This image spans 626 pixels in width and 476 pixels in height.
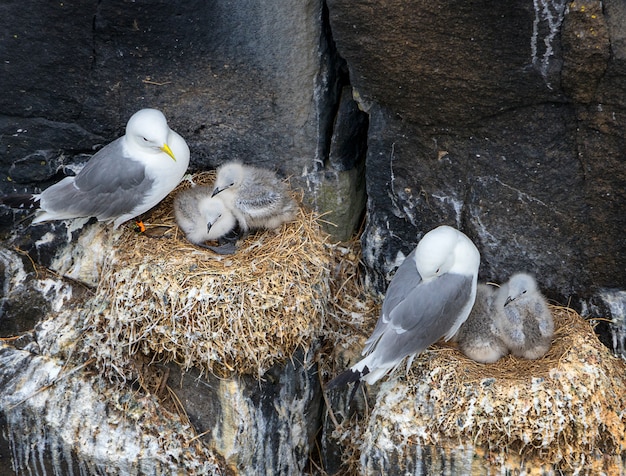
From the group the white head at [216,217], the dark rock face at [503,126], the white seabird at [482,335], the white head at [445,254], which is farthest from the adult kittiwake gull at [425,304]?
the white head at [216,217]

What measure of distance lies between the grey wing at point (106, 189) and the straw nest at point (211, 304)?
0.84ft

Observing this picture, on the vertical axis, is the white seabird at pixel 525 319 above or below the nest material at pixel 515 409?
above

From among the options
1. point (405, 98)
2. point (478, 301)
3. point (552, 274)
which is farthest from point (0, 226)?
point (552, 274)

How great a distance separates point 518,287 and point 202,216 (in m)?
1.64

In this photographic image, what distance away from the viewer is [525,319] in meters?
3.79

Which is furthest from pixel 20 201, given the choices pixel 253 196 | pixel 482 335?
pixel 482 335

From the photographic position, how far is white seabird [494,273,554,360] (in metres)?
3.79

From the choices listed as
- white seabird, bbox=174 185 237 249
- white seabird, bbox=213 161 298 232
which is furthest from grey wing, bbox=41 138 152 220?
white seabird, bbox=213 161 298 232

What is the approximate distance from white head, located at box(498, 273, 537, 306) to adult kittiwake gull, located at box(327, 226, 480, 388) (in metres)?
0.17

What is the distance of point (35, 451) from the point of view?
4102 mm

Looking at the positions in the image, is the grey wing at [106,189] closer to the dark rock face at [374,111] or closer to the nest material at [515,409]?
the dark rock face at [374,111]

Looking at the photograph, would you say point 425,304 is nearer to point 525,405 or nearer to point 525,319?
point 525,319

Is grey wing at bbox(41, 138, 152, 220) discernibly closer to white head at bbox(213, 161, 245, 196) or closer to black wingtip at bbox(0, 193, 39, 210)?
black wingtip at bbox(0, 193, 39, 210)

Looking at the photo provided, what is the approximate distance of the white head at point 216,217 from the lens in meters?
4.09
